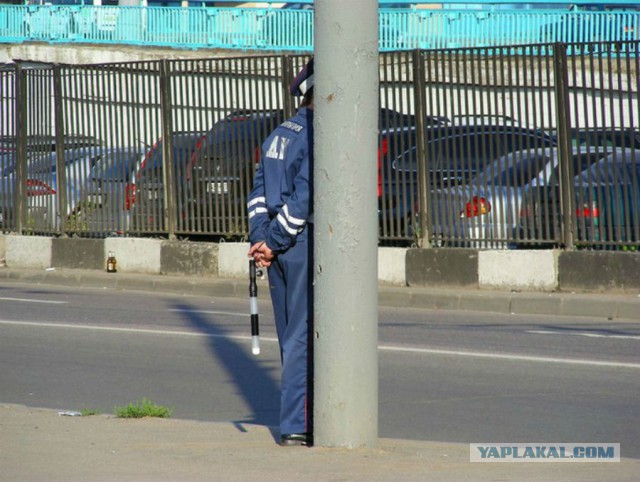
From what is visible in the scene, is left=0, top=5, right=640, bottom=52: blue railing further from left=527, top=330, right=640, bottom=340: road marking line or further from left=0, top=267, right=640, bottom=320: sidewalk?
left=527, top=330, right=640, bottom=340: road marking line

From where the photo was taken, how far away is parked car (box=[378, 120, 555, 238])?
43.8 feet

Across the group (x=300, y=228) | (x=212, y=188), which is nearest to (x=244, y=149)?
(x=212, y=188)

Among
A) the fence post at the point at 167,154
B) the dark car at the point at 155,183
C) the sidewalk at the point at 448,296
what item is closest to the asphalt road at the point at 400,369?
the sidewalk at the point at 448,296

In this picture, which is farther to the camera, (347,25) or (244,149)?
(244,149)

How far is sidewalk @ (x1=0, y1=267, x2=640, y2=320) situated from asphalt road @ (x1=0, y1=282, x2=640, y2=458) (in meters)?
0.24

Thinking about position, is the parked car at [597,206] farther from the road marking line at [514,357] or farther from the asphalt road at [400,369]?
the road marking line at [514,357]

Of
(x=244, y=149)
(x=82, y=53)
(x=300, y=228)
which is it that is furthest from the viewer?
(x=82, y=53)

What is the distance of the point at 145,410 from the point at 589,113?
7704 millimetres

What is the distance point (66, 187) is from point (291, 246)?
11.6 m

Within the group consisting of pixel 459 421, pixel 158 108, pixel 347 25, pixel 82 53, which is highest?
pixel 82 53

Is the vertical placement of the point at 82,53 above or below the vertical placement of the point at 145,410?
above

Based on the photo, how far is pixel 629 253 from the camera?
41.5ft

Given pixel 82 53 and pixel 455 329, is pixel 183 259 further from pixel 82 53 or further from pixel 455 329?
pixel 82 53

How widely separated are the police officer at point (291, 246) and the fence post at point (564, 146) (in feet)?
25.8
